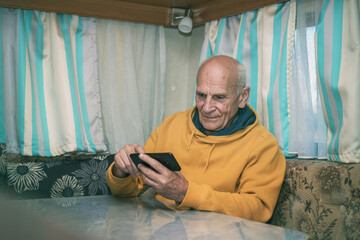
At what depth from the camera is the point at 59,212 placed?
3.46 feet

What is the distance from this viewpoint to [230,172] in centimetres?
146

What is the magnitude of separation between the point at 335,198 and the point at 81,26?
1674 millimetres

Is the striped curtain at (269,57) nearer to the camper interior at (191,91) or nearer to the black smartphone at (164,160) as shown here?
the camper interior at (191,91)

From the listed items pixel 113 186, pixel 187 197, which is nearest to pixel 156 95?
pixel 113 186

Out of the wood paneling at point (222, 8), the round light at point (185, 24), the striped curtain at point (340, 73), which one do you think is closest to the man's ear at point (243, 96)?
the striped curtain at point (340, 73)

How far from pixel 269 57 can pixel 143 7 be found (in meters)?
0.89

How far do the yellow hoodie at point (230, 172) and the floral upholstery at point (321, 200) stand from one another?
0.08m

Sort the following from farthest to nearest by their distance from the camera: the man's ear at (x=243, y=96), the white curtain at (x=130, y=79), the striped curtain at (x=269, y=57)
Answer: the white curtain at (x=130, y=79) < the striped curtain at (x=269, y=57) < the man's ear at (x=243, y=96)

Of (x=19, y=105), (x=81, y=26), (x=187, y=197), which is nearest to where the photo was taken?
(x=187, y=197)

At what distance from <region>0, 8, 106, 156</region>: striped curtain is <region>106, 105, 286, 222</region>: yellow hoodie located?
0.68 meters

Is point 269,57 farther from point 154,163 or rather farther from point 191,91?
point 154,163

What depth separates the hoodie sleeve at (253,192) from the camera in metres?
1.23

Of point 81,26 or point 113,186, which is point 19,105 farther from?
point 113,186

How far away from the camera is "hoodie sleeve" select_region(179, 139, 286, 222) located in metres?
1.23
